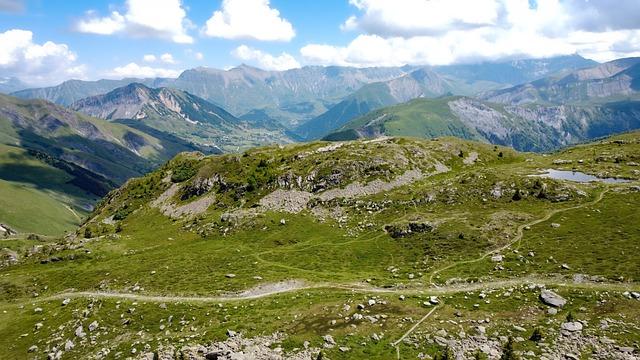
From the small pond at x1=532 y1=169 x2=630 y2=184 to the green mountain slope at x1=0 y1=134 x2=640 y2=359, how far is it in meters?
3.30

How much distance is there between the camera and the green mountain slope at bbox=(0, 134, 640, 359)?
58.2 meters

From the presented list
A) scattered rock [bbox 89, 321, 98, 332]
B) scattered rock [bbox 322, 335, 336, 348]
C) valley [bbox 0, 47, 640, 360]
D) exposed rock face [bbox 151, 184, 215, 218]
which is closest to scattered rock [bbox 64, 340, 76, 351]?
valley [bbox 0, 47, 640, 360]

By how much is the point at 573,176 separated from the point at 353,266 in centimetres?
7335

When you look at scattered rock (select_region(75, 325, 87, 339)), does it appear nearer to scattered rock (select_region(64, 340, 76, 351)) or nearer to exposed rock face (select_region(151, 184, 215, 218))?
scattered rock (select_region(64, 340, 76, 351))

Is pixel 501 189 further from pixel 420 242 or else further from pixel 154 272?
pixel 154 272

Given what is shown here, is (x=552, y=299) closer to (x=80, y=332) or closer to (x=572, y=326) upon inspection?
(x=572, y=326)

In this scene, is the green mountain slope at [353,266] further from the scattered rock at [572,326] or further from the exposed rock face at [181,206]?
the exposed rock face at [181,206]

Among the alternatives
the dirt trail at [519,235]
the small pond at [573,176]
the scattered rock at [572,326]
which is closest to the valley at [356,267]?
the scattered rock at [572,326]

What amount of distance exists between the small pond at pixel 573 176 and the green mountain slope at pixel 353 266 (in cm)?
330

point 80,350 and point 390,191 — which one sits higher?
point 390,191

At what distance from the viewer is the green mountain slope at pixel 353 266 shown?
58188 mm

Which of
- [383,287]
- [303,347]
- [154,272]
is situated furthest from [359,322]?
[154,272]

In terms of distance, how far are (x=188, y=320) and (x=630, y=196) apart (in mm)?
93200

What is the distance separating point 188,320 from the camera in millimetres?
69000
